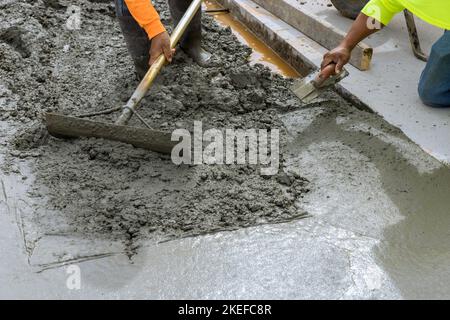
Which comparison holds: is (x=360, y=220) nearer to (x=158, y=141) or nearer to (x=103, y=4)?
(x=158, y=141)

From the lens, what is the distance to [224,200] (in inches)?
98.2

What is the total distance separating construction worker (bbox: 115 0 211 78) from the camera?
2.83 m

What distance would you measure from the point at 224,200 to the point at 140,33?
1.51m

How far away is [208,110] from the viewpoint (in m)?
3.26

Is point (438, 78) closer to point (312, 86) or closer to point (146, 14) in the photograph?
point (312, 86)

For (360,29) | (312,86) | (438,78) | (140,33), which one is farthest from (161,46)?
(438,78)

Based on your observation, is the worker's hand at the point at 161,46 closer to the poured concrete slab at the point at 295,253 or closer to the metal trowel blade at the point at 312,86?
the metal trowel blade at the point at 312,86

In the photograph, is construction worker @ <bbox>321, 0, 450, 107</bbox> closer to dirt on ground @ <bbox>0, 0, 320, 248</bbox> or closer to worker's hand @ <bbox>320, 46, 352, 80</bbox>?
worker's hand @ <bbox>320, 46, 352, 80</bbox>

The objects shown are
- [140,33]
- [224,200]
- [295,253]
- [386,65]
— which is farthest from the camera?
[386,65]

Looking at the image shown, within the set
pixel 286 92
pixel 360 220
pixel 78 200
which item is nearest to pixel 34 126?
pixel 78 200

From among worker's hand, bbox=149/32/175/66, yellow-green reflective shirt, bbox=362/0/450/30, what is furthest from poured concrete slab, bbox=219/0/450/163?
worker's hand, bbox=149/32/175/66

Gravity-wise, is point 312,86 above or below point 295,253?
above

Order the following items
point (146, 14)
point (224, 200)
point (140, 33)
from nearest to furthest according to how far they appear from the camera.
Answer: point (224, 200)
point (146, 14)
point (140, 33)

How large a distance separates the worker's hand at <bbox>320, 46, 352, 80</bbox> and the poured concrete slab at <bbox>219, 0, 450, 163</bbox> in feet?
1.31
